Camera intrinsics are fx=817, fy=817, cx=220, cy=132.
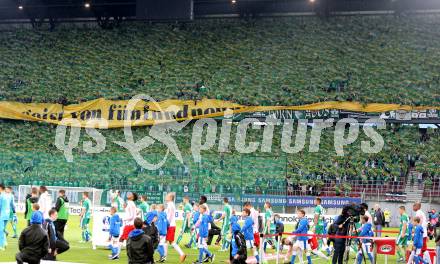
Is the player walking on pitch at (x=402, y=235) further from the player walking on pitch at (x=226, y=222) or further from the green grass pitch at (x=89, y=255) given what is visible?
the player walking on pitch at (x=226, y=222)

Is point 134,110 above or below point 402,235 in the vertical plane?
above

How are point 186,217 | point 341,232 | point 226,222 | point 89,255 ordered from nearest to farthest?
point 341,232 < point 89,255 < point 226,222 < point 186,217

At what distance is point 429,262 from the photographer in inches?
887

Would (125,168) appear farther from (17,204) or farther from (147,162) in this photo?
(17,204)

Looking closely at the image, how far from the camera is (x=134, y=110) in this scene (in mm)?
50188

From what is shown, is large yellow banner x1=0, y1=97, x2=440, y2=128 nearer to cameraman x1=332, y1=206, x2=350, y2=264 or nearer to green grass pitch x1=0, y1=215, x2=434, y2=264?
green grass pitch x1=0, y1=215, x2=434, y2=264

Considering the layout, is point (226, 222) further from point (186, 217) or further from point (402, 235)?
point (402, 235)

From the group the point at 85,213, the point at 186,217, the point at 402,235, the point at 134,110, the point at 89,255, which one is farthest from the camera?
the point at 134,110

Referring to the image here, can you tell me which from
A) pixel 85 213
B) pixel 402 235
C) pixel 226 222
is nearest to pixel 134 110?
pixel 85 213

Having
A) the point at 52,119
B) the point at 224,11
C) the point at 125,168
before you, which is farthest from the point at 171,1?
the point at 125,168

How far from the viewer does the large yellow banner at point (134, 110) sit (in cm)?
4697

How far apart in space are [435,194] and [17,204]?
22067mm

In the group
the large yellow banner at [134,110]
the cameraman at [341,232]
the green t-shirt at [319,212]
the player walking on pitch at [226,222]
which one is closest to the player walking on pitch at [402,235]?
the green t-shirt at [319,212]

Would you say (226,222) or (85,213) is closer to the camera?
(226,222)
